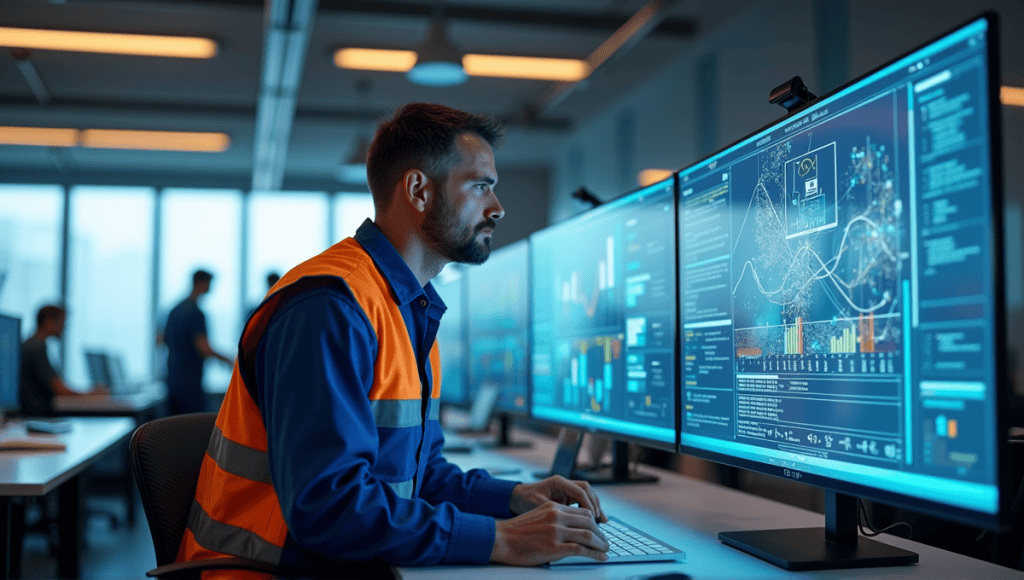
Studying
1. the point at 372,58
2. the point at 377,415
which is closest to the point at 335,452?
the point at 377,415

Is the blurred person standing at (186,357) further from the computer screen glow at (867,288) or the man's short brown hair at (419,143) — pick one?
the computer screen glow at (867,288)

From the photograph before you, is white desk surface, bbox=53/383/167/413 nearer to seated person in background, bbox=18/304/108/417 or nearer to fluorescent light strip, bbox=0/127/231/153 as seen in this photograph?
seated person in background, bbox=18/304/108/417

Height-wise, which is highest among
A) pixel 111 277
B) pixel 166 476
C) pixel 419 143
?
pixel 111 277

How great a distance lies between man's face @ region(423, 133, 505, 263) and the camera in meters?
1.36

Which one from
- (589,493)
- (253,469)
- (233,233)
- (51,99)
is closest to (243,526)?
(253,469)

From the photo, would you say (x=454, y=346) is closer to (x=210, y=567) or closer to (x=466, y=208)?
(x=466, y=208)

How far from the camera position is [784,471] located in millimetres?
→ 1151

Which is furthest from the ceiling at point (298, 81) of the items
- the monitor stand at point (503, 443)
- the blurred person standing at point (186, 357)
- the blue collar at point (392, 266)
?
the blue collar at point (392, 266)

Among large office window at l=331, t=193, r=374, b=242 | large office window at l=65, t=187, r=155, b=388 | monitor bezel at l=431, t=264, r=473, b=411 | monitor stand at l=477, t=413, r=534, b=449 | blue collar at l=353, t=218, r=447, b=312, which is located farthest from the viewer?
large office window at l=331, t=193, r=374, b=242

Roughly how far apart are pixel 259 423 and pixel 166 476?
33cm

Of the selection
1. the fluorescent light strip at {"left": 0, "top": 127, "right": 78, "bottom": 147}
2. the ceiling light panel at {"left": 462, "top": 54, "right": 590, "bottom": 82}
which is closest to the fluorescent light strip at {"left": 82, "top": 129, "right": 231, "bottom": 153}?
the fluorescent light strip at {"left": 0, "top": 127, "right": 78, "bottom": 147}

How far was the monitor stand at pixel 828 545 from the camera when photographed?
3.56 feet

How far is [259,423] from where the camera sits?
1.19 m

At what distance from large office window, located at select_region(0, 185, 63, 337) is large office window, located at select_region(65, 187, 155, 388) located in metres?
0.18
